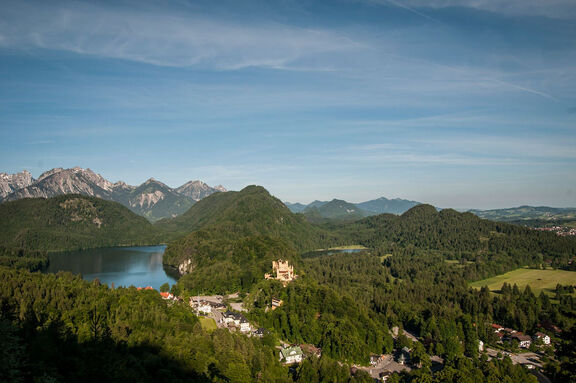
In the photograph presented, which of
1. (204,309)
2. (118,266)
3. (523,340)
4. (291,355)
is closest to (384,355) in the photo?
(291,355)

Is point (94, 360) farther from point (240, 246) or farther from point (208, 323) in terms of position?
point (240, 246)

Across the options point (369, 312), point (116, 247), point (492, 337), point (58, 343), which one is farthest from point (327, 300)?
point (116, 247)

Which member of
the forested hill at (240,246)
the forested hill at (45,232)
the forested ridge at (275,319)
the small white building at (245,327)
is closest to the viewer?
the forested ridge at (275,319)

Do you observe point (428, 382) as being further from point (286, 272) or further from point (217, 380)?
point (286, 272)

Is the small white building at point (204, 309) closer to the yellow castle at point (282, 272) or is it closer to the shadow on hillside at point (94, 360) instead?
the yellow castle at point (282, 272)

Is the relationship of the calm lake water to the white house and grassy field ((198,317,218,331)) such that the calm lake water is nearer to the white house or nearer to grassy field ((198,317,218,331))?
grassy field ((198,317,218,331))

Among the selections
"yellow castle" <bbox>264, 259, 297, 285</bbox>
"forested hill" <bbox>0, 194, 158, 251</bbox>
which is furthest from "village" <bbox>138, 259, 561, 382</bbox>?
"forested hill" <bbox>0, 194, 158, 251</bbox>

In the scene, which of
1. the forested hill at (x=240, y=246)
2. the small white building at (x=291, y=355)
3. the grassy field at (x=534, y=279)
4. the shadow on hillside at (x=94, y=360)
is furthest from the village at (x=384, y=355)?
the grassy field at (x=534, y=279)
